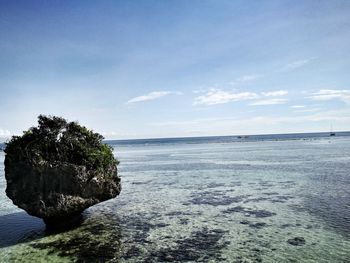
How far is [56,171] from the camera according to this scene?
62.2 feet

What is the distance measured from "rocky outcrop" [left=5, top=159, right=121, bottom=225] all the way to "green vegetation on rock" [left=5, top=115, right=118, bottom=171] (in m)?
0.53

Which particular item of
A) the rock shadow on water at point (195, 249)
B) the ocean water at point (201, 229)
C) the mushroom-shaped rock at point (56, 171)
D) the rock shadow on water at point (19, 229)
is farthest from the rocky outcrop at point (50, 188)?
the rock shadow on water at point (195, 249)

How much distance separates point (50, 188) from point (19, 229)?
12.6 feet

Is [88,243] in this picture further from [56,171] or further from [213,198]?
[213,198]

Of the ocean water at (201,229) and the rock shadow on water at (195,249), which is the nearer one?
the rock shadow on water at (195,249)

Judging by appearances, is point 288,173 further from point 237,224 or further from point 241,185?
point 237,224

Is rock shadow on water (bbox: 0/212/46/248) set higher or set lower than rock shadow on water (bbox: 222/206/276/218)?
lower

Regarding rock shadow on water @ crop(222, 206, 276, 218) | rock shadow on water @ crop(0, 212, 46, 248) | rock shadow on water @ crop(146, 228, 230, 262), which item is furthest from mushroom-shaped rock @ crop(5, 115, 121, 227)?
rock shadow on water @ crop(222, 206, 276, 218)

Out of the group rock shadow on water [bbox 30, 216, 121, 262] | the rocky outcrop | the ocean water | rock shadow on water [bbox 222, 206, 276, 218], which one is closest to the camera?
the ocean water

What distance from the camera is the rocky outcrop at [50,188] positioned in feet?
60.5

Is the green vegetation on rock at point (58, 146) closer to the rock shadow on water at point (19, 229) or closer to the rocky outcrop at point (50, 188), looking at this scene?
the rocky outcrop at point (50, 188)

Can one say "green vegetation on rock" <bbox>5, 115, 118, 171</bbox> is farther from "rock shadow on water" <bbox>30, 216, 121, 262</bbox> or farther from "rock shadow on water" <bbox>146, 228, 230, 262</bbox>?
"rock shadow on water" <bbox>146, 228, 230, 262</bbox>

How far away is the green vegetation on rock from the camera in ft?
62.6

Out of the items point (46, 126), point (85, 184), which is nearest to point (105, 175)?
point (85, 184)
